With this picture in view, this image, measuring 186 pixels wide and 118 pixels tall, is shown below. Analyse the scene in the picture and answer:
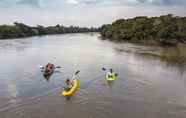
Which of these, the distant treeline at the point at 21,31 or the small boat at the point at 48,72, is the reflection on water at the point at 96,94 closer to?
the small boat at the point at 48,72

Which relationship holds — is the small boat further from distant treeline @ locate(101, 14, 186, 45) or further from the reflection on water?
distant treeline @ locate(101, 14, 186, 45)

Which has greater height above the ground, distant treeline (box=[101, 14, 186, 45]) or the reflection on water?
distant treeline (box=[101, 14, 186, 45])

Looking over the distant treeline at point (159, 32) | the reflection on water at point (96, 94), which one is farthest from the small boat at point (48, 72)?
the distant treeline at point (159, 32)

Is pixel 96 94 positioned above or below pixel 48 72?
below

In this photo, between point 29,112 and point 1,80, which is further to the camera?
point 1,80

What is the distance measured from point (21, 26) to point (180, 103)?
340ft

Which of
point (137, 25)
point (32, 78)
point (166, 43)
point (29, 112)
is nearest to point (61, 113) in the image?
point (29, 112)

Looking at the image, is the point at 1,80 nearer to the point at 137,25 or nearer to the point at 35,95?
the point at 35,95

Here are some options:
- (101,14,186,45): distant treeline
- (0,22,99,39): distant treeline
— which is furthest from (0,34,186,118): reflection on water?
(0,22,99,39): distant treeline

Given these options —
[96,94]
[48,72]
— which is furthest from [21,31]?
[96,94]

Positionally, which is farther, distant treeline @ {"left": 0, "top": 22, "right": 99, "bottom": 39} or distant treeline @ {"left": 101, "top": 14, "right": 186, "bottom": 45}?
distant treeline @ {"left": 0, "top": 22, "right": 99, "bottom": 39}

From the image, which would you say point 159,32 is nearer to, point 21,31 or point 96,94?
point 96,94

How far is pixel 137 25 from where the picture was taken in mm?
75688

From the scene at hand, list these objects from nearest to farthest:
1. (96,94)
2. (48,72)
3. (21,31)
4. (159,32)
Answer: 1. (96,94)
2. (48,72)
3. (159,32)
4. (21,31)
